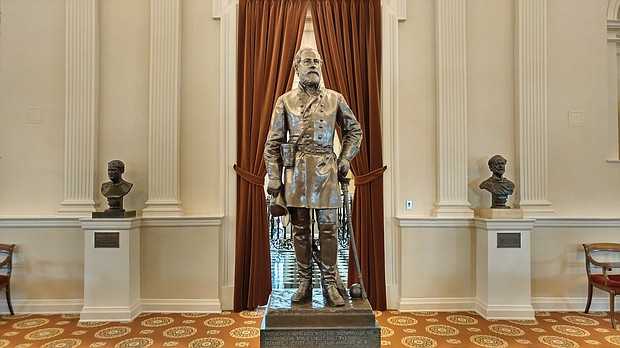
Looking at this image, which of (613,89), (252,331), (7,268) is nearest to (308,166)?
(252,331)

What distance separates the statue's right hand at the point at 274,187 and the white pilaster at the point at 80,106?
2816mm

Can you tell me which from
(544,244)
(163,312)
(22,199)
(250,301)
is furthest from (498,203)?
(22,199)

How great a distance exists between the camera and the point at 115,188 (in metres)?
4.74

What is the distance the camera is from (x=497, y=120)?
17.1 ft

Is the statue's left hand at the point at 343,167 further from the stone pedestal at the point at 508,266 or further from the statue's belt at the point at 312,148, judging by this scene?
the stone pedestal at the point at 508,266

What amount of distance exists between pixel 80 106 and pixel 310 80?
320 centimetres

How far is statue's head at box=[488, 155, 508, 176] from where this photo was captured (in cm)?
479

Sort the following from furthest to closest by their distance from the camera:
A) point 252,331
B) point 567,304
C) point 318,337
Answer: point 567,304 → point 252,331 → point 318,337

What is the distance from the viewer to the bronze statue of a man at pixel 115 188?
4.70 metres

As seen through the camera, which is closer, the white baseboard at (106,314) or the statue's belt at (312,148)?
the statue's belt at (312,148)

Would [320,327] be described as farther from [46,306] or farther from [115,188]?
[46,306]

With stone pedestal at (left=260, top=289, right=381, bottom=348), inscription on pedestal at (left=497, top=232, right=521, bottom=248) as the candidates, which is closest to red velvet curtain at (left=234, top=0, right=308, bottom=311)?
stone pedestal at (left=260, top=289, right=381, bottom=348)

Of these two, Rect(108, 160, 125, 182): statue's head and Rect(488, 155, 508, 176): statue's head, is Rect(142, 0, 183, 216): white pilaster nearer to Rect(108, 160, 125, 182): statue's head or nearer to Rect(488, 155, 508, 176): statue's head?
Rect(108, 160, 125, 182): statue's head

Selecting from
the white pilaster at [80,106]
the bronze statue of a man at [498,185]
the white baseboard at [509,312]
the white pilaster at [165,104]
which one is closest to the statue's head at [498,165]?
the bronze statue of a man at [498,185]
